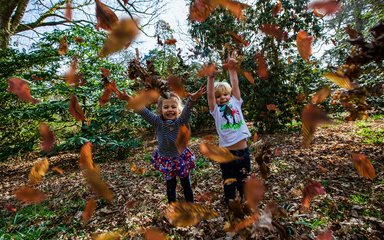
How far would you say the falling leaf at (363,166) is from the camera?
319cm

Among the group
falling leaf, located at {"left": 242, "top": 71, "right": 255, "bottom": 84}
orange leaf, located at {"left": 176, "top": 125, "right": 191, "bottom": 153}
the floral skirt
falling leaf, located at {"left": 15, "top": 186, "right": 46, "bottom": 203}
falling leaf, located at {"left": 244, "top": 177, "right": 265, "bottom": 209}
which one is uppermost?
falling leaf, located at {"left": 242, "top": 71, "right": 255, "bottom": 84}

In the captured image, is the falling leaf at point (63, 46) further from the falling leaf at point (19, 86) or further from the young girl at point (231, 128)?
the young girl at point (231, 128)

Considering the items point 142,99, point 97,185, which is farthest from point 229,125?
point 97,185

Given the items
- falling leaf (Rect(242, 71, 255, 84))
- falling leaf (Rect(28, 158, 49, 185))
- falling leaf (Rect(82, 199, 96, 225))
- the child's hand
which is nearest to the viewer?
the child's hand

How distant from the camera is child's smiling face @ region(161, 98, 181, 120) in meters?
2.54

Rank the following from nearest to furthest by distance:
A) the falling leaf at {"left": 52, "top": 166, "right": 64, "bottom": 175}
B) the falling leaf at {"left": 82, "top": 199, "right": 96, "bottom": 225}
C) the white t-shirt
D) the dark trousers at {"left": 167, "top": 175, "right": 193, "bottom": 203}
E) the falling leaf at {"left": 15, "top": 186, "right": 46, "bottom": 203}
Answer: the white t-shirt
the dark trousers at {"left": 167, "top": 175, "right": 193, "bottom": 203}
the falling leaf at {"left": 82, "top": 199, "right": 96, "bottom": 225}
the falling leaf at {"left": 15, "top": 186, "right": 46, "bottom": 203}
the falling leaf at {"left": 52, "top": 166, "right": 64, "bottom": 175}

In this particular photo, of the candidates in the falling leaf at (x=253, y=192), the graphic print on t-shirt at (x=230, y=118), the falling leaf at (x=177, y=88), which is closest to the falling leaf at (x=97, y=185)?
the falling leaf at (x=177, y=88)

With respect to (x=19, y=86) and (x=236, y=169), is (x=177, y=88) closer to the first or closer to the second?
(x=236, y=169)

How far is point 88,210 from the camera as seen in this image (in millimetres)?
3199

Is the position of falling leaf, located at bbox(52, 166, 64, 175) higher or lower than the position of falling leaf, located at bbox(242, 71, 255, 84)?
lower

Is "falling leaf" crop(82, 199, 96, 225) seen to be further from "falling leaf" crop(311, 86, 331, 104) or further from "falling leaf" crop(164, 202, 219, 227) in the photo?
"falling leaf" crop(311, 86, 331, 104)

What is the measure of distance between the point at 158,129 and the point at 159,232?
1.03m

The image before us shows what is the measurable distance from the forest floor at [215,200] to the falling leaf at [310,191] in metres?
0.06

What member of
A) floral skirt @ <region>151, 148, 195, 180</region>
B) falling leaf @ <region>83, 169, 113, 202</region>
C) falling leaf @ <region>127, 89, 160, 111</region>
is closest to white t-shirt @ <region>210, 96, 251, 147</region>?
floral skirt @ <region>151, 148, 195, 180</region>
